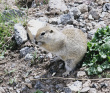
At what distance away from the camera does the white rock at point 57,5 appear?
5.91 meters

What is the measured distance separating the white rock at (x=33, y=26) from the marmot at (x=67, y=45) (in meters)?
0.89

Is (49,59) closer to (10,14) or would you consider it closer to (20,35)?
(20,35)

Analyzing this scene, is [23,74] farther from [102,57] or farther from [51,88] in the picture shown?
[102,57]

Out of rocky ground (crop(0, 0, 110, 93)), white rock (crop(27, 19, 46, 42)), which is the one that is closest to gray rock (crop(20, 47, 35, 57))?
rocky ground (crop(0, 0, 110, 93))

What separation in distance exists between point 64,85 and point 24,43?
5.68ft

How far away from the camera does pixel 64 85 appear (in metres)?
4.00

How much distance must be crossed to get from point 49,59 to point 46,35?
0.89 meters

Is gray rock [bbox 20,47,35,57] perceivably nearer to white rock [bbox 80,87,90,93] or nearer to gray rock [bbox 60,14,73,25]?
gray rock [bbox 60,14,73,25]

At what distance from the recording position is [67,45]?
4.18 m

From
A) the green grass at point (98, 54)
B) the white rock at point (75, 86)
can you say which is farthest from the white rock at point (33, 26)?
the white rock at point (75, 86)

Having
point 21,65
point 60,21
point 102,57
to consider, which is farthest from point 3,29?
point 102,57

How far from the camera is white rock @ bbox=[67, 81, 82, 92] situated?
A: 3766 millimetres

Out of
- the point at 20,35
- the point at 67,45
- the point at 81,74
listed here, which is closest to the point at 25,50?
the point at 20,35

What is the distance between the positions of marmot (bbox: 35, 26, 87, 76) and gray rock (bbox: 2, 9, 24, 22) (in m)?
1.88
